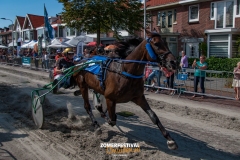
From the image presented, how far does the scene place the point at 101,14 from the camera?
1841cm

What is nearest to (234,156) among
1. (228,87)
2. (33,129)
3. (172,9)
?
(33,129)

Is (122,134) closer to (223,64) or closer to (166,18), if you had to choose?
(223,64)

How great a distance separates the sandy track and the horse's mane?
1.56 m

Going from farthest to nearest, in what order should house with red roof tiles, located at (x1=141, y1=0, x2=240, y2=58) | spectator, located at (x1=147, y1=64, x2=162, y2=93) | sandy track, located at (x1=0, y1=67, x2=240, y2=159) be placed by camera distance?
house with red roof tiles, located at (x1=141, y1=0, x2=240, y2=58) < spectator, located at (x1=147, y1=64, x2=162, y2=93) < sandy track, located at (x1=0, y1=67, x2=240, y2=159)

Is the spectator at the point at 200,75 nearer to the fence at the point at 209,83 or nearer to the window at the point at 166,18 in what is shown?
the fence at the point at 209,83

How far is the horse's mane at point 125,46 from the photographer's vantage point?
5.02m

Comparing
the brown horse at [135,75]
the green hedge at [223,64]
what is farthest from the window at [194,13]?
the brown horse at [135,75]

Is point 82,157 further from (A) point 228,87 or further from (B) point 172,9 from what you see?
(B) point 172,9

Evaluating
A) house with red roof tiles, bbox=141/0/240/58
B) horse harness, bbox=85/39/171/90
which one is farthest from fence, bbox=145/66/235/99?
house with red roof tiles, bbox=141/0/240/58

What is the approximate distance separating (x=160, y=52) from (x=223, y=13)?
718 inches

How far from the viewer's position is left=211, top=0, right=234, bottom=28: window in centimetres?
1994

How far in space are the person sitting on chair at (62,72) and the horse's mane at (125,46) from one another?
1933mm

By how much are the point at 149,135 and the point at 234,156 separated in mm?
1626

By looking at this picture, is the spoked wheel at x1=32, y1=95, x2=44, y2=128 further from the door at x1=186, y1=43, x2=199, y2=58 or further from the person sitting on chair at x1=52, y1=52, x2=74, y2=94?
the door at x1=186, y1=43, x2=199, y2=58
